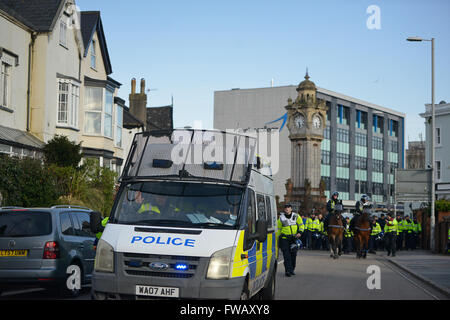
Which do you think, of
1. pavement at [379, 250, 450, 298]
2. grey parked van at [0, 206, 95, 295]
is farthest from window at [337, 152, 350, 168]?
grey parked van at [0, 206, 95, 295]

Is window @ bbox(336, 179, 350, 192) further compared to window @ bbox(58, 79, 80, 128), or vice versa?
window @ bbox(336, 179, 350, 192)

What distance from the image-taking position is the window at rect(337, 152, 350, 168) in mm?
101500

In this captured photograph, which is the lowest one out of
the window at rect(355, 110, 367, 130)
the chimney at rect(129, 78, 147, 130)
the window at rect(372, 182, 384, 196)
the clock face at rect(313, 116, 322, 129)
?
the window at rect(372, 182, 384, 196)

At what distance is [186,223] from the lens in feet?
29.8

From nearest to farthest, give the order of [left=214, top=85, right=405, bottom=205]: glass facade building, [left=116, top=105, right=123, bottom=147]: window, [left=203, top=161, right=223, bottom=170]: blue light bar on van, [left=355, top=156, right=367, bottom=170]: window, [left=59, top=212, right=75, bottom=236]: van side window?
[left=203, top=161, right=223, bottom=170]: blue light bar on van
[left=59, top=212, right=75, bottom=236]: van side window
[left=116, top=105, right=123, bottom=147]: window
[left=214, top=85, right=405, bottom=205]: glass facade building
[left=355, top=156, right=367, bottom=170]: window

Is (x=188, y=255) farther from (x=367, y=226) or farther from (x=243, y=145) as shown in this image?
(x=367, y=226)

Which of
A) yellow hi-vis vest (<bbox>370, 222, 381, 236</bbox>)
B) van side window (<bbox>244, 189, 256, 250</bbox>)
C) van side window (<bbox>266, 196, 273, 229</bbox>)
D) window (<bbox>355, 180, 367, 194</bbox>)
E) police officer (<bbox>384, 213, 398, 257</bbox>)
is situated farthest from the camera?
window (<bbox>355, 180, 367, 194</bbox>)

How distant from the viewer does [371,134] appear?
357 feet

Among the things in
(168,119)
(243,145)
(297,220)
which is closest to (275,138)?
(168,119)

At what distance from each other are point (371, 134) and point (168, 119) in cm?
5437

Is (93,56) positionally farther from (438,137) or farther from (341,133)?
(341,133)

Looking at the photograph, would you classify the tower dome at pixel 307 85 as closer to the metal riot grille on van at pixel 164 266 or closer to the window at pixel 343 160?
the window at pixel 343 160

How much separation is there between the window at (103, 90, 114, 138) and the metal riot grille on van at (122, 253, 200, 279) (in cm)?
2593

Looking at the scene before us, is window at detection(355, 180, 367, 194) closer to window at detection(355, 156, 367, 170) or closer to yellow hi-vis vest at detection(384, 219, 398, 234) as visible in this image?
window at detection(355, 156, 367, 170)
